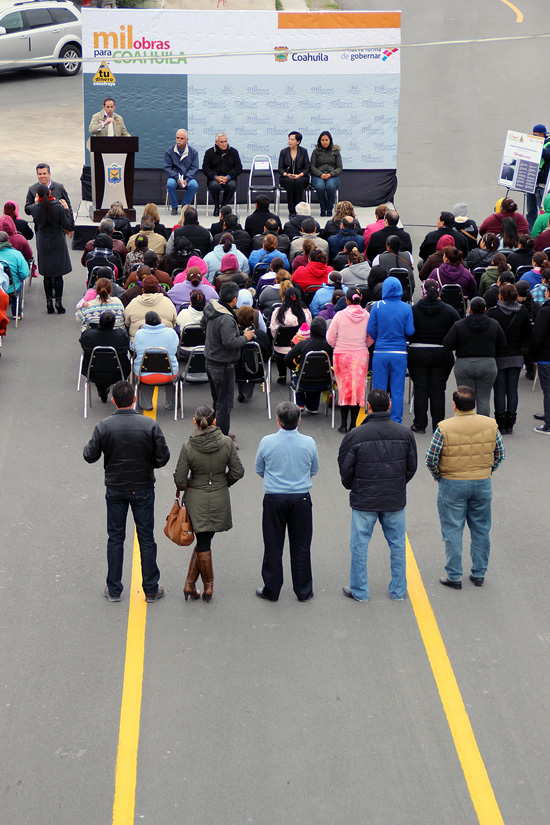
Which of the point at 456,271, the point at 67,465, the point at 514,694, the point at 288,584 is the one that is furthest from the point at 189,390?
Answer: the point at 514,694

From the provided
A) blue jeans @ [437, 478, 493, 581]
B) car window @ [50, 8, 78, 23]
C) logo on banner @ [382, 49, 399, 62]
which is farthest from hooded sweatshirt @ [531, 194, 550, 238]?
car window @ [50, 8, 78, 23]

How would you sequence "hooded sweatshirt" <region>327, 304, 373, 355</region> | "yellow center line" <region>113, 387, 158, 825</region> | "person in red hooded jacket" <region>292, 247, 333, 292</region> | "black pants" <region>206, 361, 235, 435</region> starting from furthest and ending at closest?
1. "person in red hooded jacket" <region>292, 247, 333, 292</region>
2. "hooded sweatshirt" <region>327, 304, 373, 355</region>
3. "black pants" <region>206, 361, 235, 435</region>
4. "yellow center line" <region>113, 387, 158, 825</region>

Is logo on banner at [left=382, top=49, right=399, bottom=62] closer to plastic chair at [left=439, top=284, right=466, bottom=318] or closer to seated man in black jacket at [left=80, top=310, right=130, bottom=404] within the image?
plastic chair at [left=439, top=284, right=466, bottom=318]

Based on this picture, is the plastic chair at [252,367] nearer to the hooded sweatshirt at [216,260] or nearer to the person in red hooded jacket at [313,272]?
the person in red hooded jacket at [313,272]

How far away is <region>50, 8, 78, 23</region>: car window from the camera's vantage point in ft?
89.4

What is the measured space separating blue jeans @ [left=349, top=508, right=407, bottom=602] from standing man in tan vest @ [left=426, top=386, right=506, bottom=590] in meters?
0.45

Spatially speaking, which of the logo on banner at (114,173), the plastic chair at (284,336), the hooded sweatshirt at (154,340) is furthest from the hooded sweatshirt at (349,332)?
the logo on banner at (114,173)

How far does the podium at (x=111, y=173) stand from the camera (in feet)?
55.8

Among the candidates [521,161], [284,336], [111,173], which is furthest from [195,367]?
[521,161]

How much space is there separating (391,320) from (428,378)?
82cm

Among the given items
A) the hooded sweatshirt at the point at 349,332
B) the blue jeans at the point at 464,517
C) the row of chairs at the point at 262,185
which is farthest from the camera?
the row of chairs at the point at 262,185

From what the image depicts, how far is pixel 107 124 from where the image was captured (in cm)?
1745

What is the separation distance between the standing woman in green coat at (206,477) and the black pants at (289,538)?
34 cm

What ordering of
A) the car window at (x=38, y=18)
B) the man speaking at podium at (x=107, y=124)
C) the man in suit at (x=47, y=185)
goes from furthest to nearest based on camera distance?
the car window at (x=38, y=18) → the man speaking at podium at (x=107, y=124) → the man in suit at (x=47, y=185)
